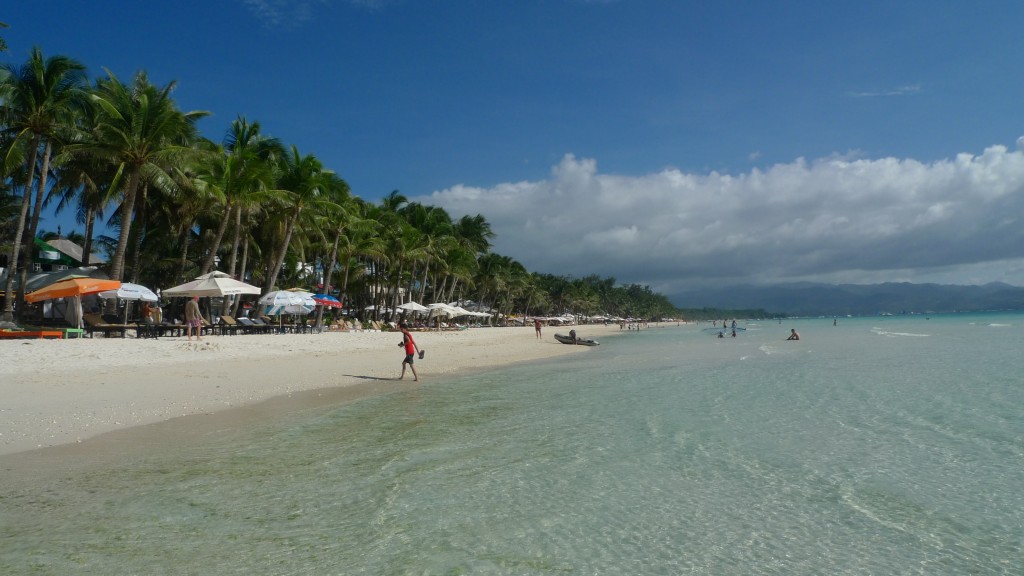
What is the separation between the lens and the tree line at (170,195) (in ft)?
71.3

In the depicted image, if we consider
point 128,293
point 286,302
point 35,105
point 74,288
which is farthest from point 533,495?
point 35,105

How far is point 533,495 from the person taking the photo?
5805 millimetres

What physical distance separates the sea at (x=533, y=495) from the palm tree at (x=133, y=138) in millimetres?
16131

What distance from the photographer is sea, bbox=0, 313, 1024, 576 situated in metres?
4.31

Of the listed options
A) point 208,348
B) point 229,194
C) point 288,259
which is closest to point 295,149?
point 229,194

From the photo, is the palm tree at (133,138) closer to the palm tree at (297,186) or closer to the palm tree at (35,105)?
the palm tree at (35,105)

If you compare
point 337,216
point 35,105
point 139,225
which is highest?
point 35,105

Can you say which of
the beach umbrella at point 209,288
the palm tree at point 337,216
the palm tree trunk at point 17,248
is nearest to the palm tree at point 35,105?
the palm tree trunk at point 17,248

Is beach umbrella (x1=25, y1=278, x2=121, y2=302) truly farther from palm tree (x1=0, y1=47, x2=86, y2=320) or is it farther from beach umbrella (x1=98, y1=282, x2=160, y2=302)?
palm tree (x1=0, y1=47, x2=86, y2=320)

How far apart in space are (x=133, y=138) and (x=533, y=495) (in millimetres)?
22736

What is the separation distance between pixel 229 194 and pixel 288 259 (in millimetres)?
18446

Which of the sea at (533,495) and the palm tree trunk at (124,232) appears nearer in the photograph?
the sea at (533,495)

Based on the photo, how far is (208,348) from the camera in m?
16.4

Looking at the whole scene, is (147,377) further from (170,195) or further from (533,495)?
(170,195)
